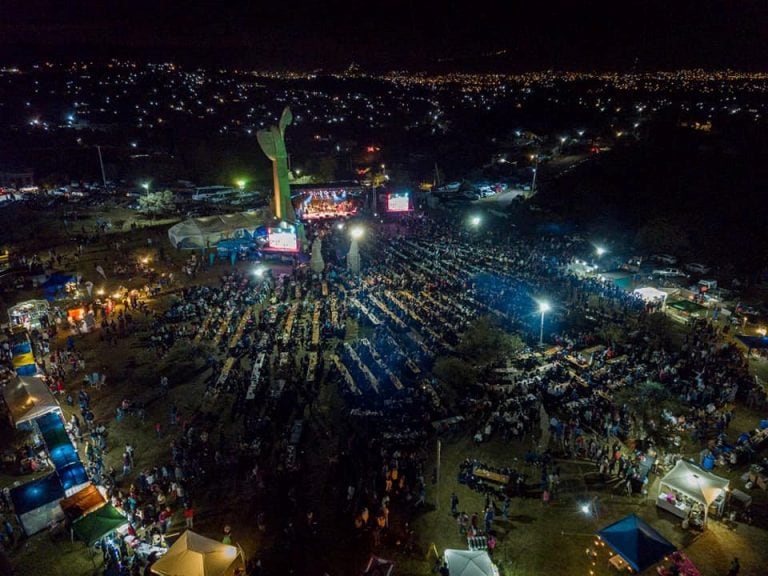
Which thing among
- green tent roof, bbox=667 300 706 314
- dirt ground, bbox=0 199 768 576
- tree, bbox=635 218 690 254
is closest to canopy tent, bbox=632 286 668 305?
green tent roof, bbox=667 300 706 314

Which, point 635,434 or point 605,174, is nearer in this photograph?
point 635,434

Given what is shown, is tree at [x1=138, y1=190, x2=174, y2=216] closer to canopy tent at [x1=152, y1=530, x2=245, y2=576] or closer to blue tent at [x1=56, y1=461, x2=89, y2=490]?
blue tent at [x1=56, y1=461, x2=89, y2=490]

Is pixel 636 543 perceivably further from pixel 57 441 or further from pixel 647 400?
pixel 57 441

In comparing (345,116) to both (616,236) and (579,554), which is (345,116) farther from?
(579,554)

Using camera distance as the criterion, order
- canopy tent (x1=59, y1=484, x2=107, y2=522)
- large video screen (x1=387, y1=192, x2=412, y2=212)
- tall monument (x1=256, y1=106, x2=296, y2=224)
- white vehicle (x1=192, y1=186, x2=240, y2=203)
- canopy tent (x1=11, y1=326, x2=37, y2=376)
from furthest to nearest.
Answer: white vehicle (x1=192, y1=186, x2=240, y2=203), large video screen (x1=387, y1=192, x2=412, y2=212), tall monument (x1=256, y1=106, x2=296, y2=224), canopy tent (x1=11, y1=326, x2=37, y2=376), canopy tent (x1=59, y1=484, x2=107, y2=522)

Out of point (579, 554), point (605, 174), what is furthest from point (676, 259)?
point (579, 554)

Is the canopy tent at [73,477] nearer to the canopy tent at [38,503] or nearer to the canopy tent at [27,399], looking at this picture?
the canopy tent at [38,503]
